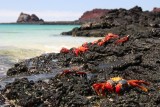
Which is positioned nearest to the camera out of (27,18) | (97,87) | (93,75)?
(97,87)

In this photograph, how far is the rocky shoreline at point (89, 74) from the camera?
10.7m

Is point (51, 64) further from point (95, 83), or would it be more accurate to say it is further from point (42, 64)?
point (95, 83)

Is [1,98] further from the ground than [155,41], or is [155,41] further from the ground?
[155,41]

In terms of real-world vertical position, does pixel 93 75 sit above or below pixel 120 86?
below

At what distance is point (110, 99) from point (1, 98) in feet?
11.3

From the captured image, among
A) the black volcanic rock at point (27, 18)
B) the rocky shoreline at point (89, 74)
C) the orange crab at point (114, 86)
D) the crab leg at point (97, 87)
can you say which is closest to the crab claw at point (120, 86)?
the orange crab at point (114, 86)

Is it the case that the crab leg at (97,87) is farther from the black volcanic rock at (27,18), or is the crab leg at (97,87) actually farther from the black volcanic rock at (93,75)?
the black volcanic rock at (27,18)

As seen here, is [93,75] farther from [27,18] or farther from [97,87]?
[27,18]

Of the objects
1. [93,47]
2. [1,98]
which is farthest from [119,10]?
[1,98]

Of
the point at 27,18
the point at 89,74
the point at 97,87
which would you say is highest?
the point at 97,87

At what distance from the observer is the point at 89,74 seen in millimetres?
13812

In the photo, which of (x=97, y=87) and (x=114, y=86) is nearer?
(x=114, y=86)

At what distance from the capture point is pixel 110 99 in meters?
10.6

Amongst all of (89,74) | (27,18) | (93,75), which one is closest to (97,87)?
(93,75)
